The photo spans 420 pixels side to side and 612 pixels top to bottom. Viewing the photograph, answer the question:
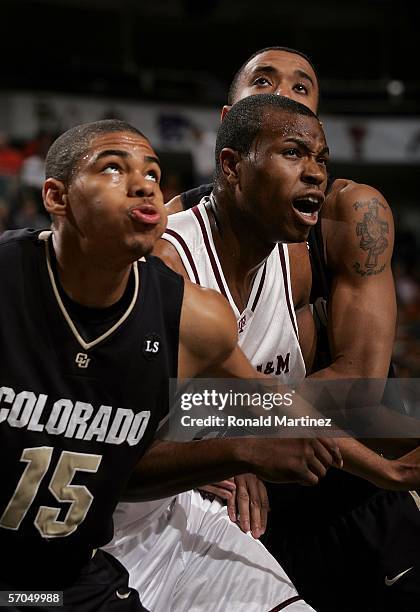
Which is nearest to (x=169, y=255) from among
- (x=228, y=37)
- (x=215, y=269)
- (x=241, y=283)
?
(x=215, y=269)

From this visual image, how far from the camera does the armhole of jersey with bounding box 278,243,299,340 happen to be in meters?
3.16

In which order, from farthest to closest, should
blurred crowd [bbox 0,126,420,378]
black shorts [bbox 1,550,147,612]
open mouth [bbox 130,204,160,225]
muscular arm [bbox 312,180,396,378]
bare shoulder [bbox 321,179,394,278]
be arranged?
blurred crowd [bbox 0,126,420,378] < bare shoulder [bbox 321,179,394,278] < muscular arm [bbox 312,180,396,378] < black shorts [bbox 1,550,147,612] < open mouth [bbox 130,204,160,225]

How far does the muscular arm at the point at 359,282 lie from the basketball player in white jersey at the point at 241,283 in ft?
0.58

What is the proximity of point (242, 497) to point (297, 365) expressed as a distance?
48 cm

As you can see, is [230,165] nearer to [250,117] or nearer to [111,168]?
[250,117]

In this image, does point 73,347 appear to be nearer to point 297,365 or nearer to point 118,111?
point 297,365

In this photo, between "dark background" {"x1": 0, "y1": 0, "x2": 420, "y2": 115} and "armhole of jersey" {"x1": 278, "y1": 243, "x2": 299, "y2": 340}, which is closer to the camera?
"armhole of jersey" {"x1": 278, "y1": 243, "x2": 299, "y2": 340}

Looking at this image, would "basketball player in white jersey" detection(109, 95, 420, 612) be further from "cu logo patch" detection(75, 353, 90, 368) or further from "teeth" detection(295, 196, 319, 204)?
"cu logo patch" detection(75, 353, 90, 368)

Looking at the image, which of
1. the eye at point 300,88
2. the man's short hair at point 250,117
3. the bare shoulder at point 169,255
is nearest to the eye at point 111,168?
the bare shoulder at point 169,255

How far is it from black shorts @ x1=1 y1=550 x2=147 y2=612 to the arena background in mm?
4007

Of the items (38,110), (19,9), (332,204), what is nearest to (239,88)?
(332,204)

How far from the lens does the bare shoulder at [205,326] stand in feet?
8.05

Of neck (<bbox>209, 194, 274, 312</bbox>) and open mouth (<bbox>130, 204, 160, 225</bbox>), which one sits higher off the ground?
neck (<bbox>209, 194, 274, 312</bbox>)

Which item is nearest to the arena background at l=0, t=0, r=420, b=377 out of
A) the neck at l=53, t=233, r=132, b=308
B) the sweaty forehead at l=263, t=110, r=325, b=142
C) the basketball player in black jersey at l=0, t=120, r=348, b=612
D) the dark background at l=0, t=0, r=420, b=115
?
the dark background at l=0, t=0, r=420, b=115
